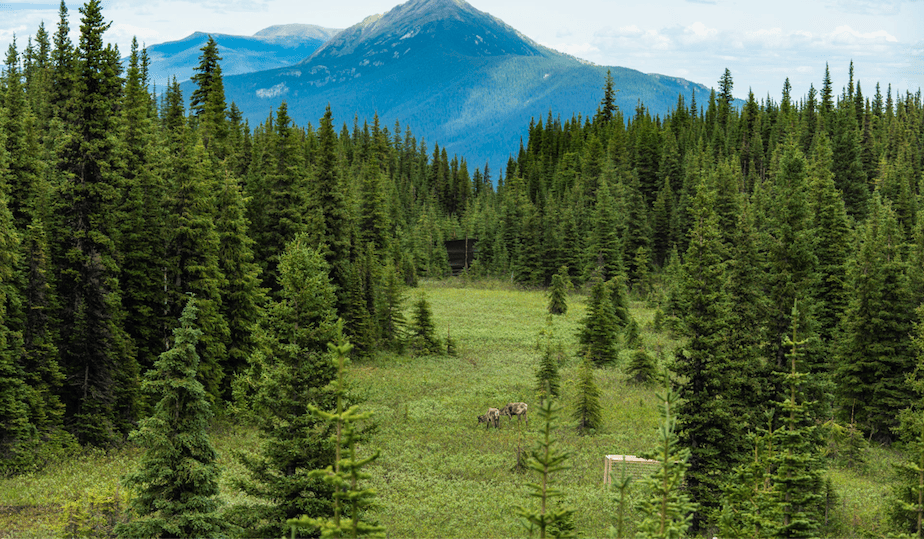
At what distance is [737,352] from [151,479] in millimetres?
16691

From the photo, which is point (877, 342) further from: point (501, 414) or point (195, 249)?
point (195, 249)

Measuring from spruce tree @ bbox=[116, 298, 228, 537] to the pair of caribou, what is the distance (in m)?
20.0

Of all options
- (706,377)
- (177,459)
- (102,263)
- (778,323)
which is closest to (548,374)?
(778,323)

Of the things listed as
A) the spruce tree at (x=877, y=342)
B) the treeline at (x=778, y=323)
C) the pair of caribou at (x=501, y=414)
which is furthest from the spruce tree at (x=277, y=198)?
the spruce tree at (x=877, y=342)

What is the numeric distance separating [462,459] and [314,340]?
14475mm

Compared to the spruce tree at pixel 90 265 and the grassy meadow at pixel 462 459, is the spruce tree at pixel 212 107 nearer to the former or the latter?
the spruce tree at pixel 90 265

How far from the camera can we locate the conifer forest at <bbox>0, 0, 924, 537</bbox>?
15695mm

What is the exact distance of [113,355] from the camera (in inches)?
1250

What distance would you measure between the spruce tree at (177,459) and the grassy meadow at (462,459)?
349cm

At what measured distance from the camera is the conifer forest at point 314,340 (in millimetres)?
15695

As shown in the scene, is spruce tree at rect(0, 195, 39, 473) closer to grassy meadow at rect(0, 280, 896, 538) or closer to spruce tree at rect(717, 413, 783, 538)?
grassy meadow at rect(0, 280, 896, 538)

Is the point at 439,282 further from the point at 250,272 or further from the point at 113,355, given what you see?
the point at 113,355

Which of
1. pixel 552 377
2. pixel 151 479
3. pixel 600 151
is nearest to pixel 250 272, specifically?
pixel 552 377

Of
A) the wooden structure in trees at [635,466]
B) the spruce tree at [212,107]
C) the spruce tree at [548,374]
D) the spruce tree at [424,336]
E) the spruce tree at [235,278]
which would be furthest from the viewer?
the spruce tree at [424,336]
